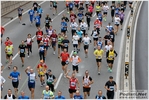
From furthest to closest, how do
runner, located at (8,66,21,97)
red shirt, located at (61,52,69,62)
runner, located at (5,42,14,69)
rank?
runner, located at (5,42,14,69)
red shirt, located at (61,52,69,62)
runner, located at (8,66,21,97)

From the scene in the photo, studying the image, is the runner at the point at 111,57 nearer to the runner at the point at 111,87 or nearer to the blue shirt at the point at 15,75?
the runner at the point at 111,87

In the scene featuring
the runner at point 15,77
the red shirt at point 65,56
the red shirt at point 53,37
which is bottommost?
the runner at point 15,77

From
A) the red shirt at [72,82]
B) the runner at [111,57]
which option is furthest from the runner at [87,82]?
the runner at [111,57]

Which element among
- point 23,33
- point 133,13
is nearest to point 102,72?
point 23,33

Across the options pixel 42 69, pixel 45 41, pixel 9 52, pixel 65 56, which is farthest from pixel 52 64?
pixel 42 69

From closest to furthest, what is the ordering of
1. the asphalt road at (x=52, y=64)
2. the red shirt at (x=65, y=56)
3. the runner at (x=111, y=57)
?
the asphalt road at (x=52, y=64) → the red shirt at (x=65, y=56) → the runner at (x=111, y=57)

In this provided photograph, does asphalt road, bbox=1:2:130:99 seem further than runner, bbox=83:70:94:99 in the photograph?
Yes

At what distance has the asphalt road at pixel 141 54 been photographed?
2164 centimetres

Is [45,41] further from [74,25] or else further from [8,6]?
[8,6]

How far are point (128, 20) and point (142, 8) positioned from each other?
29.9 ft

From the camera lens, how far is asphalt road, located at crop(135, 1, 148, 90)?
2164 cm

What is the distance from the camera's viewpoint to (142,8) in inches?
1716

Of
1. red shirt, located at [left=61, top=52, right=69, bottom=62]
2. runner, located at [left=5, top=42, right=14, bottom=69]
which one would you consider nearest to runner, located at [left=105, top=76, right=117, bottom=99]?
red shirt, located at [left=61, top=52, right=69, bottom=62]

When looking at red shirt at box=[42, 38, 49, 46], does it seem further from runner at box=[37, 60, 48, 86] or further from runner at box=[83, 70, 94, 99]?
runner at box=[83, 70, 94, 99]
